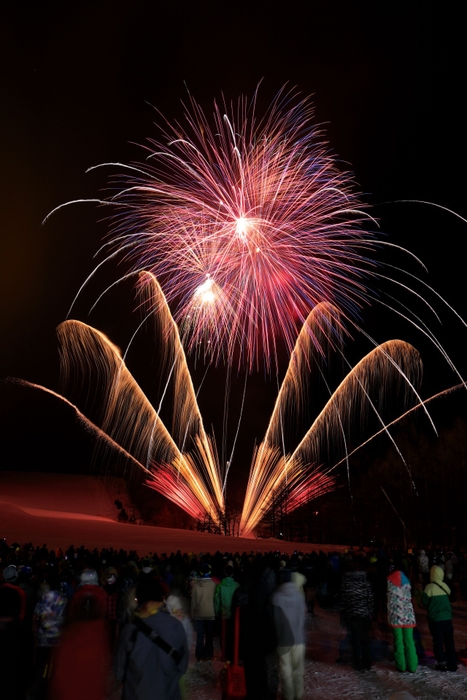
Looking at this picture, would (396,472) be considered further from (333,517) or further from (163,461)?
(163,461)

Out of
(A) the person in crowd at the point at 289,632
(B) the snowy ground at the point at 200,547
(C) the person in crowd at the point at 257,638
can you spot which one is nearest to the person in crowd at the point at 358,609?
(B) the snowy ground at the point at 200,547

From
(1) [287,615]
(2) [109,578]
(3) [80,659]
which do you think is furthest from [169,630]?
(2) [109,578]

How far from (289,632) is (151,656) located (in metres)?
2.81

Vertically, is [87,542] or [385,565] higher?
[87,542]

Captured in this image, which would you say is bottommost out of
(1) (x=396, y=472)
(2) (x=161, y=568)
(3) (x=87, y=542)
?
(2) (x=161, y=568)

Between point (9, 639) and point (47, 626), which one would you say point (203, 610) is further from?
point (9, 639)

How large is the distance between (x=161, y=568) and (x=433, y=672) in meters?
6.67

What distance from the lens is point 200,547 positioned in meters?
31.7

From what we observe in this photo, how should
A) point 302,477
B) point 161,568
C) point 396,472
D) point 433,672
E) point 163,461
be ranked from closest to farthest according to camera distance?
point 433,672
point 161,568
point 163,461
point 302,477
point 396,472

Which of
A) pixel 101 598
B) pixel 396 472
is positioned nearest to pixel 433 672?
pixel 101 598

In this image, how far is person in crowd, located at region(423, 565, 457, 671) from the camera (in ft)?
29.7

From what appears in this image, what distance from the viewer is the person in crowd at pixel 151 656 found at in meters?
4.56

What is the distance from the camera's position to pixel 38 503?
2416 inches

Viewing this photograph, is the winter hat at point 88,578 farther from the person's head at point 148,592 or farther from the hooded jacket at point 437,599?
the hooded jacket at point 437,599
